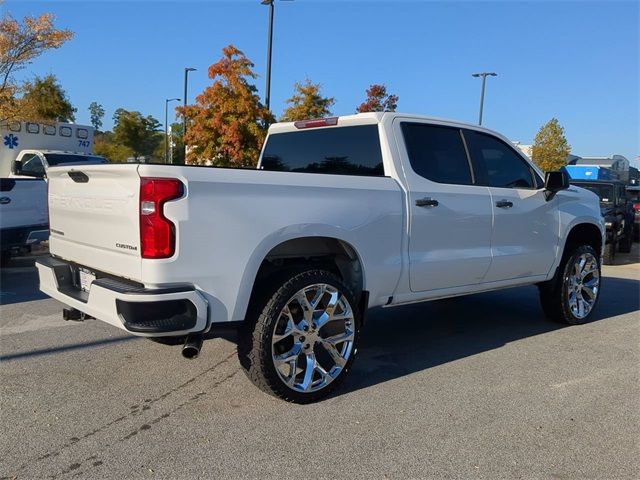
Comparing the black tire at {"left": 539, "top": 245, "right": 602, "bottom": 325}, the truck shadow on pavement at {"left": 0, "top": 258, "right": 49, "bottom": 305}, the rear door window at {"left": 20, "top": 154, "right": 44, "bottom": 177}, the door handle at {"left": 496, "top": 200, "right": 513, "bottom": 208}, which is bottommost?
the truck shadow on pavement at {"left": 0, "top": 258, "right": 49, "bottom": 305}

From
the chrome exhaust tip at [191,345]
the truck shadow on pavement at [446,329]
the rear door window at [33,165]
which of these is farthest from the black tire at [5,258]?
the chrome exhaust tip at [191,345]

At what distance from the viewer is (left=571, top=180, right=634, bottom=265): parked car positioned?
12.6 m

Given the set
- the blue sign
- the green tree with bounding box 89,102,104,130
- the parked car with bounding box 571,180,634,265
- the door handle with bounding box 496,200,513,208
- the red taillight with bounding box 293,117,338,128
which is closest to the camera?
the red taillight with bounding box 293,117,338,128

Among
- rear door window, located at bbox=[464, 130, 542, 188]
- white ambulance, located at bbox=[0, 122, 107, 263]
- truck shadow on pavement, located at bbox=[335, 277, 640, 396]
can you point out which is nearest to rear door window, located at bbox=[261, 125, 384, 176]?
rear door window, located at bbox=[464, 130, 542, 188]

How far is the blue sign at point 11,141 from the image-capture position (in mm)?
15477

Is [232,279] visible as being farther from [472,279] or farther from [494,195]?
[494,195]

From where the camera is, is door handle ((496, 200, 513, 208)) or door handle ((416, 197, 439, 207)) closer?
door handle ((416, 197, 439, 207))

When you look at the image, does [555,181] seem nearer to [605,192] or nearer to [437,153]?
[437,153]

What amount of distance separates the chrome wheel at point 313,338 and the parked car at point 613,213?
9.85m

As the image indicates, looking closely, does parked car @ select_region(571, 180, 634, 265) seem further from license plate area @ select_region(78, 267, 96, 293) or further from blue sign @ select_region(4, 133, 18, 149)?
blue sign @ select_region(4, 133, 18, 149)

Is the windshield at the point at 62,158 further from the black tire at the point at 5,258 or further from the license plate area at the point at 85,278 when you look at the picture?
the license plate area at the point at 85,278

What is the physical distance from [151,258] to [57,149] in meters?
15.6

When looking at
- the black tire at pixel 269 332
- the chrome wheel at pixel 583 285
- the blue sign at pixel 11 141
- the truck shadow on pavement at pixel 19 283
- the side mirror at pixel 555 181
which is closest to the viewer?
the black tire at pixel 269 332

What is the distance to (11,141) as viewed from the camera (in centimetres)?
1559
